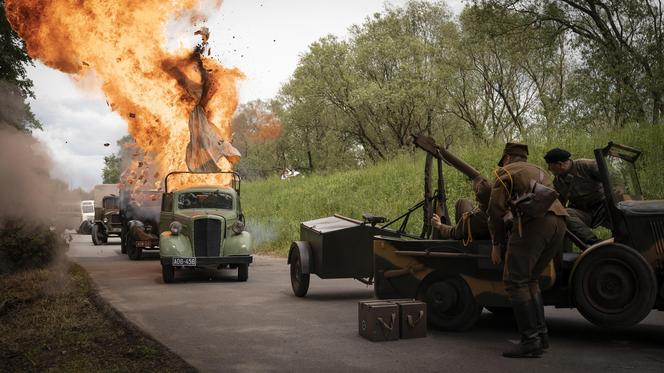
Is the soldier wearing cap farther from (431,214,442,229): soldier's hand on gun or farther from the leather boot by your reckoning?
(431,214,442,229): soldier's hand on gun

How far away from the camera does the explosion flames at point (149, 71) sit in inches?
656

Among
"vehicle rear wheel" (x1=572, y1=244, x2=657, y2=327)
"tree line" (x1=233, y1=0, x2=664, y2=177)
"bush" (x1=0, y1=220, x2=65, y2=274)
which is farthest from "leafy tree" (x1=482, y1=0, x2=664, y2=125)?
"bush" (x1=0, y1=220, x2=65, y2=274)

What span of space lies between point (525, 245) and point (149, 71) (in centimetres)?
1447

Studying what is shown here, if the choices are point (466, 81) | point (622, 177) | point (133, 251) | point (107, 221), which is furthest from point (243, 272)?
point (466, 81)

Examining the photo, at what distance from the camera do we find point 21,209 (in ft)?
46.4

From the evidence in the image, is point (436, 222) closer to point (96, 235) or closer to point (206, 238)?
point (206, 238)

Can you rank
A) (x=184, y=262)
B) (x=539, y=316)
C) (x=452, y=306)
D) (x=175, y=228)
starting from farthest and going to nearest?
1. (x=175, y=228)
2. (x=184, y=262)
3. (x=452, y=306)
4. (x=539, y=316)

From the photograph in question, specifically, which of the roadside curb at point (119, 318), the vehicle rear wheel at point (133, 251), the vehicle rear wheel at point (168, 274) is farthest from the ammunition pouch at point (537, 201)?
the vehicle rear wheel at point (133, 251)

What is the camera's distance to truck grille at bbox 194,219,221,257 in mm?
13805

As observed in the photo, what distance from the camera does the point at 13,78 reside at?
22.0 m

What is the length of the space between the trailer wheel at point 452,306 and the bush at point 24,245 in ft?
32.7

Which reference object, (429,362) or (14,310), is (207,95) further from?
(429,362)

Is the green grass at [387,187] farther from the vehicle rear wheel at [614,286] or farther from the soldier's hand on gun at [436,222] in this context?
the vehicle rear wheel at [614,286]

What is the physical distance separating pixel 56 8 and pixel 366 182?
13.7 metres
